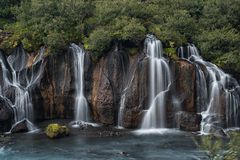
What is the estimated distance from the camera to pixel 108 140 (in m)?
32.1

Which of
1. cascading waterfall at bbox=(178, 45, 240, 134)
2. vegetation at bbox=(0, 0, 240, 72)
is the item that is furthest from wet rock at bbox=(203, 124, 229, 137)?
vegetation at bbox=(0, 0, 240, 72)

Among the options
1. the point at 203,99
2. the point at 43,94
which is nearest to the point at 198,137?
the point at 203,99

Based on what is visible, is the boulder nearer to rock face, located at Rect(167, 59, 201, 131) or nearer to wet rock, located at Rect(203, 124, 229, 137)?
rock face, located at Rect(167, 59, 201, 131)

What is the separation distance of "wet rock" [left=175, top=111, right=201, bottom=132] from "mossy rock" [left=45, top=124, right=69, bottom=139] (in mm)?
8439

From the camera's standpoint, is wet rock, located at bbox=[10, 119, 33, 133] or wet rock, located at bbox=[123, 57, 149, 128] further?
wet rock, located at bbox=[123, 57, 149, 128]

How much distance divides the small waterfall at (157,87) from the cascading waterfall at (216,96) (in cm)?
259

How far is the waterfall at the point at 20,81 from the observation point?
36219 millimetres

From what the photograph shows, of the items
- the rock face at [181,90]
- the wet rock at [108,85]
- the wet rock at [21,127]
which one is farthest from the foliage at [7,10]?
the rock face at [181,90]

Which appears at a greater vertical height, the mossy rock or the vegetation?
the vegetation

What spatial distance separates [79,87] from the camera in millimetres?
37594

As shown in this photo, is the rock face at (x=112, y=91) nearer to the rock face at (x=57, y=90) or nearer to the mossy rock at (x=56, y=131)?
the rock face at (x=57, y=90)

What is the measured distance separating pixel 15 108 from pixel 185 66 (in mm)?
13588

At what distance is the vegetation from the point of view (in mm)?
37469

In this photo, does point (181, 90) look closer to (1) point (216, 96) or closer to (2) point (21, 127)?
(1) point (216, 96)
